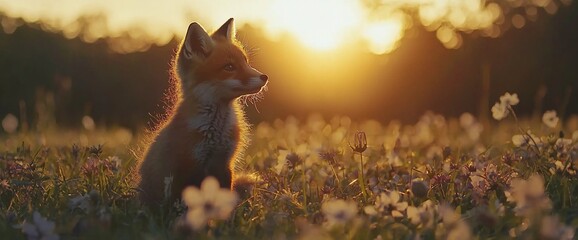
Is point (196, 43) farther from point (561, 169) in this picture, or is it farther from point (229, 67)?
point (561, 169)

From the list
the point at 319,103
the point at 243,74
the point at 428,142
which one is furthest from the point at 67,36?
the point at 243,74

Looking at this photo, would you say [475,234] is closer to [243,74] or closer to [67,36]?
[243,74]

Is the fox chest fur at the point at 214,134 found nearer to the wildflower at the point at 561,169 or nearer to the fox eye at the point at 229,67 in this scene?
the fox eye at the point at 229,67

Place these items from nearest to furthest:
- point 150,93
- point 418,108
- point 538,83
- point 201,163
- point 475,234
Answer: point 475,234 < point 201,163 < point 538,83 < point 418,108 < point 150,93

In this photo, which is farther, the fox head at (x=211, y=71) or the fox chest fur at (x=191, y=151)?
the fox head at (x=211, y=71)

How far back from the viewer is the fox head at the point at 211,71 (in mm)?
5723

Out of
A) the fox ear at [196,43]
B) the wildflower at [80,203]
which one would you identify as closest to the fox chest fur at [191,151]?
the fox ear at [196,43]

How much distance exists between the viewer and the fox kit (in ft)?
17.2

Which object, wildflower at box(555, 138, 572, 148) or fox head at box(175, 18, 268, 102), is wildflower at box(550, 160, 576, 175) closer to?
wildflower at box(555, 138, 572, 148)

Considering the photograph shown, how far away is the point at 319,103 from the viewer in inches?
886

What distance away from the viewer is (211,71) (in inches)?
228

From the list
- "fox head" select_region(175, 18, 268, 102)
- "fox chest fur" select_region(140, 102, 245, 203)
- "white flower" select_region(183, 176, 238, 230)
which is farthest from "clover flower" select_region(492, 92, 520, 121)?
"white flower" select_region(183, 176, 238, 230)

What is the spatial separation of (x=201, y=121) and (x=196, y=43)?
2.47ft

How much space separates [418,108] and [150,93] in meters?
8.47
